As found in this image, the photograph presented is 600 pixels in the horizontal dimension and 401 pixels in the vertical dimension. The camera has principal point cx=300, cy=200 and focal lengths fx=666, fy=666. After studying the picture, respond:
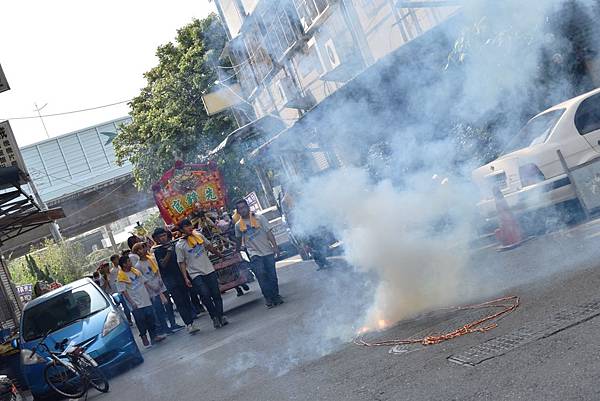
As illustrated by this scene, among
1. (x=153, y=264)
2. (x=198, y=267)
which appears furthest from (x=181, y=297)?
(x=198, y=267)

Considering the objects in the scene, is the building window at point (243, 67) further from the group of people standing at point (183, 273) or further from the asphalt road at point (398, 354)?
the asphalt road at point (398, 354)

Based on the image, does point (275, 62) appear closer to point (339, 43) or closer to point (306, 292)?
point (339, 43)

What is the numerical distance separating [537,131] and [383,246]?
2.90 m

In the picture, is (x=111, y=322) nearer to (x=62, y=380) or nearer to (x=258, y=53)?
(x=62, y=380)

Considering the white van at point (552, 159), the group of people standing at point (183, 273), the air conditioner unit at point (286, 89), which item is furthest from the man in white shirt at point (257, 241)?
the air conditioner unit at point (286, 89)

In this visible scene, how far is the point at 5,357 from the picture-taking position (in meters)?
10.8

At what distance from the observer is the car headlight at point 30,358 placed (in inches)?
356

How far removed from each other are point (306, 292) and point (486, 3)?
229 inches

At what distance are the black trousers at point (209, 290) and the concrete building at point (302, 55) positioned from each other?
419 cm

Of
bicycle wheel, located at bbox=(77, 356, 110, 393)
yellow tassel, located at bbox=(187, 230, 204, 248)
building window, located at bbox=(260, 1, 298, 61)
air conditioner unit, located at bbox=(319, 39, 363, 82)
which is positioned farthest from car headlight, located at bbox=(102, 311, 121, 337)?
building window, located at bbox=(260, 1, 298, 61)

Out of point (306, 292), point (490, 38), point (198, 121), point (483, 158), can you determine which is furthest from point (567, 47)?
point (198, 121)

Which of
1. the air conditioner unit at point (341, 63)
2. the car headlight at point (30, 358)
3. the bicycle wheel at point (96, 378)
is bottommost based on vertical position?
the bicycle wheel at point (96, 378)

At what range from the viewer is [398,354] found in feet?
17.6

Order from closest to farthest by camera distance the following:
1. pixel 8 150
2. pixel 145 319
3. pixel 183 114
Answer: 1. pixel 145 319
2. pixel 8 150
3. pixel 183 114
